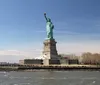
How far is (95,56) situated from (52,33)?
39276 millimetres

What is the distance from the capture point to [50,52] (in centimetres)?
9588

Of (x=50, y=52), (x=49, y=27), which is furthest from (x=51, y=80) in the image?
(x=49, y=27)

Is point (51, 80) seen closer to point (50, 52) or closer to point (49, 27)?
point (50, 52)

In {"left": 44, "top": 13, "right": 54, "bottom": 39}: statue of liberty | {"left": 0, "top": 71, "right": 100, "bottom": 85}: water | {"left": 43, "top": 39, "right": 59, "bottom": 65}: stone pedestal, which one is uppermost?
{"left": 44, "top": 13, "right": 54, "bottom": 39}: statue of liberty

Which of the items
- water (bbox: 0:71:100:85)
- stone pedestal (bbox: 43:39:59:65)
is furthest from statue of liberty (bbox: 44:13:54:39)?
water (bbox: 0:71:100:85)

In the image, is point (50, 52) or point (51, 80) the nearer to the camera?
point (51, 80)

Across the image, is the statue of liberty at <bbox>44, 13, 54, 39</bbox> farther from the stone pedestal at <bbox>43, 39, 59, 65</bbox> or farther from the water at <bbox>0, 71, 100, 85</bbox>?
the water at <bbox>0, 71, 100, 85</bbox>

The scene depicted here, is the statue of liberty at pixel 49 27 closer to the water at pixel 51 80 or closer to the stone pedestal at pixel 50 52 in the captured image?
the stone pedestal at pixel 50 52

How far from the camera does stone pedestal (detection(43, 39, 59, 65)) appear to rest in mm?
96000

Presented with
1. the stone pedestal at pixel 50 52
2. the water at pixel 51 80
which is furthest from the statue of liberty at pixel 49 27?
the water at pixel 51 80

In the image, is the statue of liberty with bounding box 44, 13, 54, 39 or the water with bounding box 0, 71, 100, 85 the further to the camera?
the statue of liberty with bounding box 44, 13, 54, 39

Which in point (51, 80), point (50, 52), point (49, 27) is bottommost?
point (51, 80)

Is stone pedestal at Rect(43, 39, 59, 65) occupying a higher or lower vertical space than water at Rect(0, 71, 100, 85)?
higher

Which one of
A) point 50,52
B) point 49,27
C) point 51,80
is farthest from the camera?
point 49,27
